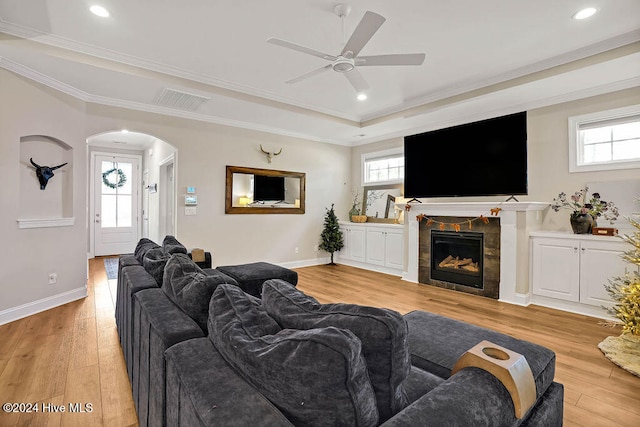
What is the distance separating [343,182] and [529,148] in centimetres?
363

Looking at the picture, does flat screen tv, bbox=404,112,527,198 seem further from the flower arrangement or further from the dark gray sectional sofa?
the dark gray sectional sofa

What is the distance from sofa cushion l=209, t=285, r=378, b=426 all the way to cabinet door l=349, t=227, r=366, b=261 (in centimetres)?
550

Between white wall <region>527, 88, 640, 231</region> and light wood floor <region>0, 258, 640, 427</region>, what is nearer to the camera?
light wood floor <region>0, 258, 640, 427</region>

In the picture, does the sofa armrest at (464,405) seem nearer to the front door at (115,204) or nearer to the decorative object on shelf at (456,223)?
the decorative object on shelf at (456,223)

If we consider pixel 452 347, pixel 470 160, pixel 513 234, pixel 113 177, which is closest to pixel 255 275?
pixel 452 347

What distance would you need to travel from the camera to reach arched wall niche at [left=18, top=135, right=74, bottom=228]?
11.9 feet

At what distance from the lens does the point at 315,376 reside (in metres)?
0.76

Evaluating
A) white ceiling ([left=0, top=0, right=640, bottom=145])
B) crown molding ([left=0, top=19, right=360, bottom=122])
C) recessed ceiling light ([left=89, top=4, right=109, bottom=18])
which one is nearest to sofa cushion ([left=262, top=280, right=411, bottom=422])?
white ceiling ([left=0, top=0, right=640, bottom=145])

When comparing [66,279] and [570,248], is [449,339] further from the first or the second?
[66,279]

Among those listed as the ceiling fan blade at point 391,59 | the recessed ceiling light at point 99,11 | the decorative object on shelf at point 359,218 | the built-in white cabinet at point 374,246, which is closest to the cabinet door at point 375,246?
the built-in white cabinet at point 374,246

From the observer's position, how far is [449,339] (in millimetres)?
1724

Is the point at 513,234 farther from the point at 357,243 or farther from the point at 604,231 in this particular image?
the point at 357,243

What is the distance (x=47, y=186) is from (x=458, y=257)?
566cm

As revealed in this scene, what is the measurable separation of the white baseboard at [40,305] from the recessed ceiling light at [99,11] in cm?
310
